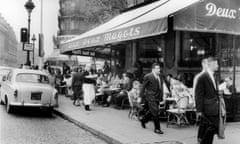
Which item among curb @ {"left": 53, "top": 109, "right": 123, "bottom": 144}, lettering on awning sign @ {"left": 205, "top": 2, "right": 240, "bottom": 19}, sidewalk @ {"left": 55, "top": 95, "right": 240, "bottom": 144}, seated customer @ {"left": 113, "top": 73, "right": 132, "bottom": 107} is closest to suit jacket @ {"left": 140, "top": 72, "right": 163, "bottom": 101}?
sidewalk @ {"left": 55, "top": 95, "right": 240, "bottom": 144}

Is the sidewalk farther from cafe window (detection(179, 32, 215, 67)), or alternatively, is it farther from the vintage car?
cafe window (detection(179, 32, 215, 67))

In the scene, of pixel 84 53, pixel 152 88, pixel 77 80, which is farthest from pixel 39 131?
pixel 84 53

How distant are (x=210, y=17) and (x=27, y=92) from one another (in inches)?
255

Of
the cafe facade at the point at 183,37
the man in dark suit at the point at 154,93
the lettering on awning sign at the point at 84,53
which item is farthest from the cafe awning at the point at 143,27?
the lettering on awning sign at the point at 84,53

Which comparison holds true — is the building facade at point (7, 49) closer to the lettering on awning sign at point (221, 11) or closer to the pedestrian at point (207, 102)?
the lettering on awning sign at point (221, 11)

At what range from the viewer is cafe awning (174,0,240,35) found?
746 cm

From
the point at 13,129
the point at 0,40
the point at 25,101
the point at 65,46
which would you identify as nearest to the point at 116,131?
the point at 13,129

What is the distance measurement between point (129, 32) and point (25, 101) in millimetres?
4381

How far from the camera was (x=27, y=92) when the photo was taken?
9.95m

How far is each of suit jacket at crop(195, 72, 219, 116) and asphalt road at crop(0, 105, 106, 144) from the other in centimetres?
292

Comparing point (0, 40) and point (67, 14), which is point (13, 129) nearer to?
point (67, 14)

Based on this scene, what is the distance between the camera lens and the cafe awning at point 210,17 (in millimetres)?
7461

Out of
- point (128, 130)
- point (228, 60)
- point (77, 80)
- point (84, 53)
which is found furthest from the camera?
point (84, 53)

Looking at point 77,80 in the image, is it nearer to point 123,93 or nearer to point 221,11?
point 123,93
